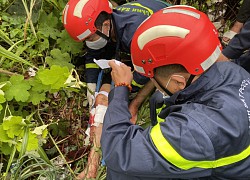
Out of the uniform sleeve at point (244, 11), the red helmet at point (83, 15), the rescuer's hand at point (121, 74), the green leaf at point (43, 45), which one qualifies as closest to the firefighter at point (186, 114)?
the rescuer's hand at point (121, 74)

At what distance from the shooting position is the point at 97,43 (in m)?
2.87

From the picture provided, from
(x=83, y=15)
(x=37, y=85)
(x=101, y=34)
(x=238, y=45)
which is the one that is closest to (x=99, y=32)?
(x=101, y=34)

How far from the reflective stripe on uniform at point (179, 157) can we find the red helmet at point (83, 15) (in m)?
1.29

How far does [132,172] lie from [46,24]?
1854 millimetres

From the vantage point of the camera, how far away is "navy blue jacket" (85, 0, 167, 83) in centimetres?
279

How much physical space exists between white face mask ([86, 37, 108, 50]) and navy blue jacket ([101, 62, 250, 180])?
1141mm

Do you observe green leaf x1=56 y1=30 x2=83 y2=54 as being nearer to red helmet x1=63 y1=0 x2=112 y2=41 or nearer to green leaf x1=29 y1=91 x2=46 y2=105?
red helmet x1=63 y1=0 x2=112 y2=41

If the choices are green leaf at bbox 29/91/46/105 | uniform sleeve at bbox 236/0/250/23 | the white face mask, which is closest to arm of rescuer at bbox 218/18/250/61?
uniform sleeve at bbox 236/0/250/23

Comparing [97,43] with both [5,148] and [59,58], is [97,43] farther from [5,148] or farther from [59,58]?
[5,148]

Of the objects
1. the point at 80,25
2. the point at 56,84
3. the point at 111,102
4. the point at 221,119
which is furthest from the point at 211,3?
the point at 221,119

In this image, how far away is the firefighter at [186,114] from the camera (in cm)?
155

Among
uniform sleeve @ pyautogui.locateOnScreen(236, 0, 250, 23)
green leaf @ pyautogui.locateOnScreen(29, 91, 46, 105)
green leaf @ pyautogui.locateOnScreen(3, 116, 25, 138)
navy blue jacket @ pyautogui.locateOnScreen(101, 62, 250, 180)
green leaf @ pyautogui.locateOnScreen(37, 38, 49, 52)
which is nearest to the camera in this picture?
navy blue jacket @ pyautogui.locateOnScreen(101, 62, 250, 180)

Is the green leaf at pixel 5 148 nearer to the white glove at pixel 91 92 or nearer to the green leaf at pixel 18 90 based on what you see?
the green leaf at pixel 18 90

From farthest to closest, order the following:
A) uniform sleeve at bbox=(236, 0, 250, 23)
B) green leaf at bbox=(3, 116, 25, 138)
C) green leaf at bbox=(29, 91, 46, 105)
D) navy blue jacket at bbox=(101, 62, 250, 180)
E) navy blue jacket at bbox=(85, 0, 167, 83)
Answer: uniform sleeve at bbox=(236, 0, 250, 23) < navy blue jacket at bbox=(85, 0, 167, 83) < green leaf at bbox=(29, 91, 46, 105) < green leaf at bbox=(3, 116, 25, 138) < navy blue jacket at bbox=(101, 62, 250, 180)
